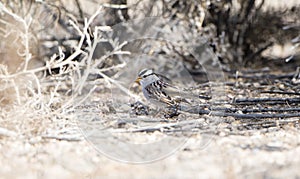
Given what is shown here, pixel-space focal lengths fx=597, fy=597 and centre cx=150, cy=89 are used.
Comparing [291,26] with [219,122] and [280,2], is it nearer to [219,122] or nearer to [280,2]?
[280,2]

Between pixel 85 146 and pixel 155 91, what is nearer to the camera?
pixel 85 146

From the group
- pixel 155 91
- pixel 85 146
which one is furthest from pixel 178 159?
pixel 155 91

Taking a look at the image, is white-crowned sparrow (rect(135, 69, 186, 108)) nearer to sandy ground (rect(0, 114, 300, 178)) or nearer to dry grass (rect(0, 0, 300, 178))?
dry grass (rect(0, 0, 300, 178))

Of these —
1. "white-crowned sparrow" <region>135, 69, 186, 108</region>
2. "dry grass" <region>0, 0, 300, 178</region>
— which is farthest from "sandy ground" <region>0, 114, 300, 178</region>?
"white-crowned sparrow" <region>135, 69, 186, 108</region>

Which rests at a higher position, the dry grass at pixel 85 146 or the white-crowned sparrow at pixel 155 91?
the white-crowned sparrow at pixel 155 91

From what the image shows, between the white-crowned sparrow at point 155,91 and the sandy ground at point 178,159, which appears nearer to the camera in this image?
the sandy ground at point 178,159

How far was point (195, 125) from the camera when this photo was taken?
425 cm

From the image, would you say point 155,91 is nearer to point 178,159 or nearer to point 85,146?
point 85,146

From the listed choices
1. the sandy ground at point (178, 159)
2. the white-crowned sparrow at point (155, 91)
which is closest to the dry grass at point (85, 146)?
the sandy ground at point (178, 159)

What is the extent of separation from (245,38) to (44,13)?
2.26 meters

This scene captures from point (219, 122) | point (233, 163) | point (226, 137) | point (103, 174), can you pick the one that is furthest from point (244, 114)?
point (103, 174)

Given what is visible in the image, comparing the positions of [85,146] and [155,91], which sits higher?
[155,91]

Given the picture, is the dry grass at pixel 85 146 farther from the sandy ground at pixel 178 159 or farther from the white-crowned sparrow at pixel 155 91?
the white-crowned sparrow at pixel 155 91

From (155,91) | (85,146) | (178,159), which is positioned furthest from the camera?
(155,91)
